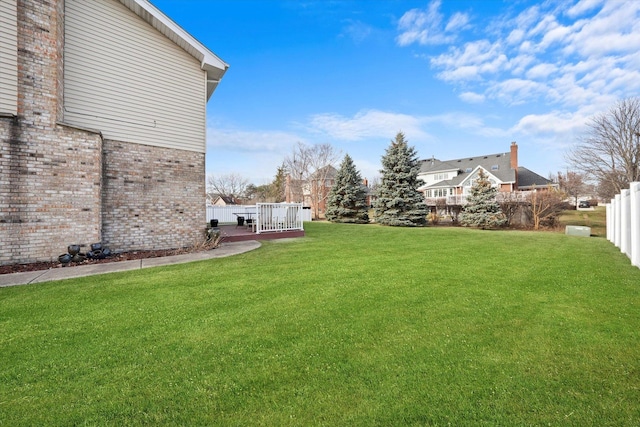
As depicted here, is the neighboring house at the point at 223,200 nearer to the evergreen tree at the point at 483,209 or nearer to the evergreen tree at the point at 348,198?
the evergreen tree at the point at 348,198

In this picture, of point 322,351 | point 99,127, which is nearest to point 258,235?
point 99,127

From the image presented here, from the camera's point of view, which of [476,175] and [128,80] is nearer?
[128,80]

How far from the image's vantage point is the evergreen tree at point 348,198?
83.9ft

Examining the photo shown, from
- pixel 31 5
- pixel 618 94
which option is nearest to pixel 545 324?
pixel 31 5

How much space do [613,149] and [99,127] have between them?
33.1 m

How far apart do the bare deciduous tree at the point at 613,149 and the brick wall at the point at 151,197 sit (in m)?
29.8

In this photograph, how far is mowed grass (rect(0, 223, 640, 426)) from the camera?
1888 mm

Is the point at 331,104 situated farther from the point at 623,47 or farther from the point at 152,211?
the point at 152,211

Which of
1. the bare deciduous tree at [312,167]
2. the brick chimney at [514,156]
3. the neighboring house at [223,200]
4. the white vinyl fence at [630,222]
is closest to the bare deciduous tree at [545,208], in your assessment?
the white vinyl fence at [630,222]

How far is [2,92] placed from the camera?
609 centimetres

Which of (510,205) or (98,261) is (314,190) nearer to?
(510,205)

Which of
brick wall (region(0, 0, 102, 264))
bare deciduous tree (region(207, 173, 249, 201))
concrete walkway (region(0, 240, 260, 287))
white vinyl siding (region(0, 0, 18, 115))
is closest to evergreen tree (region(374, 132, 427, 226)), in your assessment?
concrete walkway (region(0, 240, 260, 287))

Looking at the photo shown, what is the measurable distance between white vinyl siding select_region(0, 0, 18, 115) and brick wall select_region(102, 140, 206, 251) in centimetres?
181

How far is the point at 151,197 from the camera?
832cm
